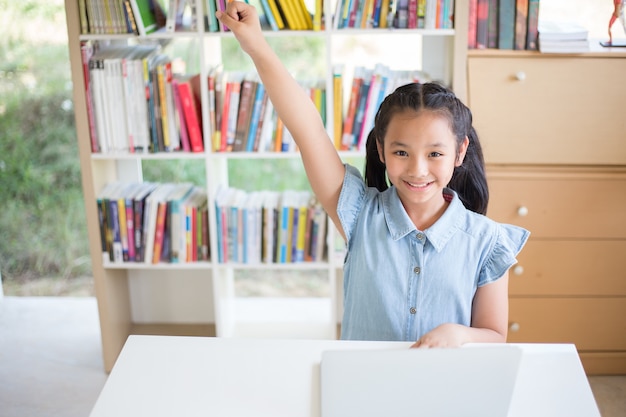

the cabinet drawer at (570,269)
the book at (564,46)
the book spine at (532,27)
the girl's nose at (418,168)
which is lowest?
the cabinet drawer at (570,269)

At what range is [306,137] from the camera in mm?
1435

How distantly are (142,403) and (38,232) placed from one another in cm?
255

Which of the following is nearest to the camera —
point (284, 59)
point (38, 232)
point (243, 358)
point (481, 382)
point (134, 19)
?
point (481, 382)

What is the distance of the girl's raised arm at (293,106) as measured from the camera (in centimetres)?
134

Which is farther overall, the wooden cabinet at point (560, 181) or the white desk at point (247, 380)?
the wooden cabinet at point (560, 181)

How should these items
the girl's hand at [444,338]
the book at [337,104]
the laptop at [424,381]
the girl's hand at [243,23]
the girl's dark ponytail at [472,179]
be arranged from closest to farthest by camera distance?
the laptop at [424,381]
the girl's hand at [444,338]
the girl's hand at [243,23]
the girl's dark ponytail at [472,179]
the book at [337,104]

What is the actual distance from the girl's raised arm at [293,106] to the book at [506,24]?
1.14m

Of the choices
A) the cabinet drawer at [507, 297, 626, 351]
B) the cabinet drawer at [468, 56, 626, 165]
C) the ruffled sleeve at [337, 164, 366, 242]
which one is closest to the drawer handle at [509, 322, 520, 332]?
the cabinet drawer at [507, 297, 626, 351]

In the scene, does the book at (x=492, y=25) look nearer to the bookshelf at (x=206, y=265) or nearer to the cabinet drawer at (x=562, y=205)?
the bookshelf at (x=206, y=265)

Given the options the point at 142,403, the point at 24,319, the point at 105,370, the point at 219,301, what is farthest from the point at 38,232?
the point at 142,403

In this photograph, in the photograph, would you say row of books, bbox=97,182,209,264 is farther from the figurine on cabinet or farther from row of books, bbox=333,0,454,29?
the figurine on cabinet

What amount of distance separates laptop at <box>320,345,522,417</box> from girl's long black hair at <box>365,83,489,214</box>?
526 millimetres

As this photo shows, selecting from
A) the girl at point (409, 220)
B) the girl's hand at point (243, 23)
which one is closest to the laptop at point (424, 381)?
the girl at point (409, 220)

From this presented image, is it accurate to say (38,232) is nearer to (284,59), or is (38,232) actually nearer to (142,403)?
(284,59)
